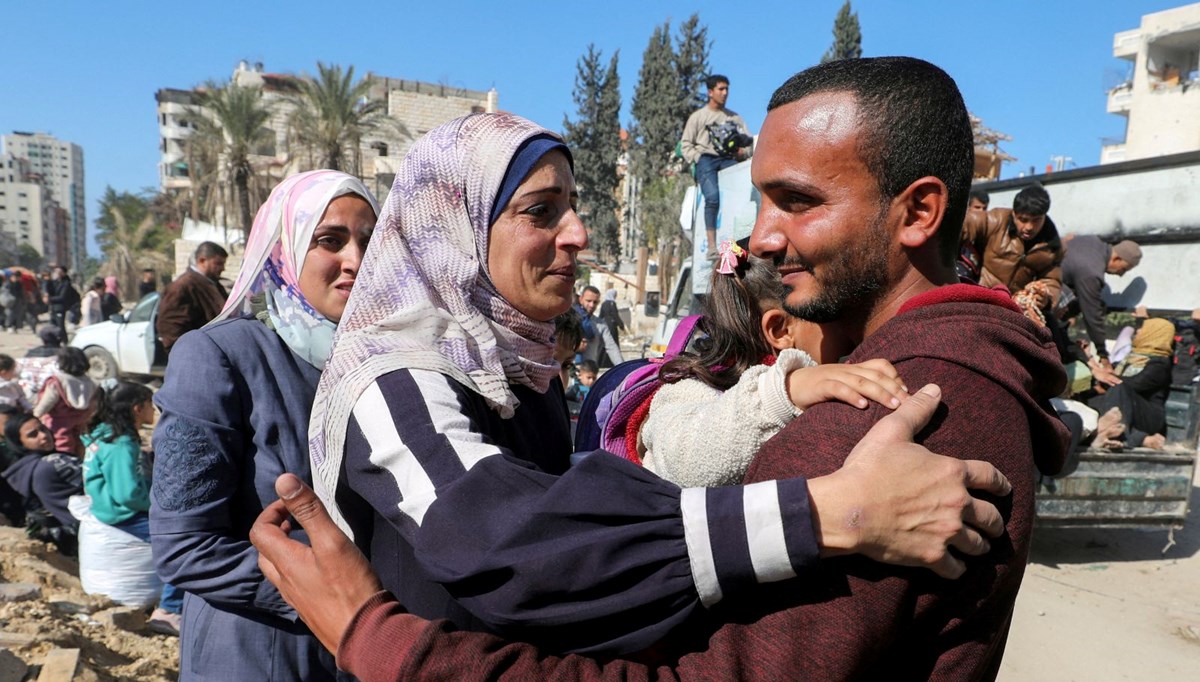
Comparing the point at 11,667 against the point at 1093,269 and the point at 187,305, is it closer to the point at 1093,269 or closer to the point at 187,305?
the point at 187,305

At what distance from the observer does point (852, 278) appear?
1.35m

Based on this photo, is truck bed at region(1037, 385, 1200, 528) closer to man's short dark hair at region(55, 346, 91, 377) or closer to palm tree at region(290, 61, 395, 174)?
man's short dark hair at region(55, 346, 91, 377)

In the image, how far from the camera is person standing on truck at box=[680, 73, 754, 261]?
8.87 m

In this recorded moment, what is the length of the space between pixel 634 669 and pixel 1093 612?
5.73 m

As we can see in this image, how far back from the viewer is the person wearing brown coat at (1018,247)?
566 cm

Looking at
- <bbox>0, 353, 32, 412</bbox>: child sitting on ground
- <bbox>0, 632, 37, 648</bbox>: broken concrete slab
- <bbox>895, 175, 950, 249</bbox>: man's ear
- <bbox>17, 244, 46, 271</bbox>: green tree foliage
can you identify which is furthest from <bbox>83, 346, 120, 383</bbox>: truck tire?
<bbox>17, 244, 46, 271</bbox>: green tree foliage

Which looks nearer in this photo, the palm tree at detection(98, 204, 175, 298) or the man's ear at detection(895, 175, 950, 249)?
the man's ear at detection(895, 175, 950, 249)

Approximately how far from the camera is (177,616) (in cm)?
490

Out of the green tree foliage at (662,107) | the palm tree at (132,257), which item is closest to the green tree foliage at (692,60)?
the green tree foliage at (662,107)

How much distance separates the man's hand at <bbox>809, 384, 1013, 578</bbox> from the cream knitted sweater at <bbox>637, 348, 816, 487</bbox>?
40 centimetres

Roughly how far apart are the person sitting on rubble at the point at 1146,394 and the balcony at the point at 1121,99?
3841 centimetres

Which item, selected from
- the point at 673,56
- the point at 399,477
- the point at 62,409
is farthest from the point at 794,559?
the point at 673,56

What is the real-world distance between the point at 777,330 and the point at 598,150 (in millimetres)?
44635

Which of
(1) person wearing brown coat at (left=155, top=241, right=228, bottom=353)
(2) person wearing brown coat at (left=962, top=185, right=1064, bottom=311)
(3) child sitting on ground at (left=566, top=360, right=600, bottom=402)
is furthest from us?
(3) child sitting on ground at (left=566, top=360, right=600, bottom=402)
